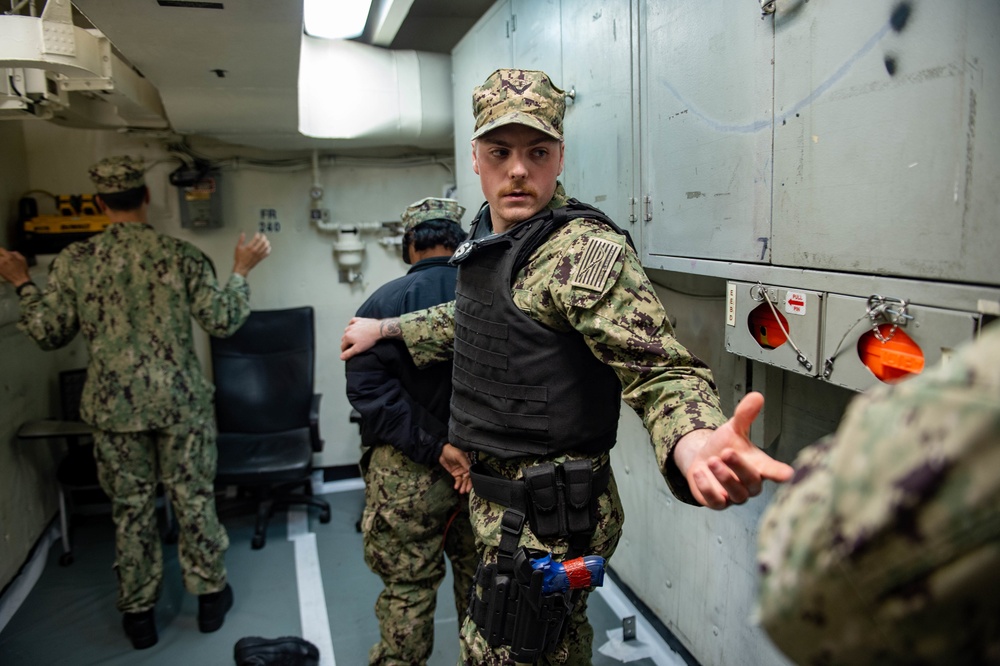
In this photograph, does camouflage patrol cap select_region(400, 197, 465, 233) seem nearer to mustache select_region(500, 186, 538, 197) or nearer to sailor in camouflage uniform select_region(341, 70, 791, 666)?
sailor in camouflage uniform select_region(341, 70, 791, 666)

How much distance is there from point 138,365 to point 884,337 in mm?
2435

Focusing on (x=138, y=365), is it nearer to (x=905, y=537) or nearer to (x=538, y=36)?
(x=538, y=36)

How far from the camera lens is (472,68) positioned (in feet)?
10.00

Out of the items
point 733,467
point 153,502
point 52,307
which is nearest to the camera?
point 733,467

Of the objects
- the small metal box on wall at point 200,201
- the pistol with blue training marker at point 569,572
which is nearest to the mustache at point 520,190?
the pistol with blue training marker at point 569,572

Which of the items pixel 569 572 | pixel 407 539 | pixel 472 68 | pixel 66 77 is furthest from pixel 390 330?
pixel 66 77

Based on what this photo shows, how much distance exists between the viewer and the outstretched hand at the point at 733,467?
2.54 feet

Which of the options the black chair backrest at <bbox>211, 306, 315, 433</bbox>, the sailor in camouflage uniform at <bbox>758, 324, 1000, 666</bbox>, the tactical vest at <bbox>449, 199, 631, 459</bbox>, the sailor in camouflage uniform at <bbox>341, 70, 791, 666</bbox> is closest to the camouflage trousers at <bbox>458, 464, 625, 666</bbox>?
the sailor in camouflage uniform at <bbox>341, 70, 791, 666</bbox>

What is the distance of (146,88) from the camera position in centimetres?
308

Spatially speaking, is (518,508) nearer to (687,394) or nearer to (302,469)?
(687,394)

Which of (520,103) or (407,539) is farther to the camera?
(407,539)

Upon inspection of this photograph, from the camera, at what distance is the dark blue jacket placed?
1.90 metres

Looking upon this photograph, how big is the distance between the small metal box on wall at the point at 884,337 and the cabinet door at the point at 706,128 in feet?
0.84

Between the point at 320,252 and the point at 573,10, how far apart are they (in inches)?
93.6
